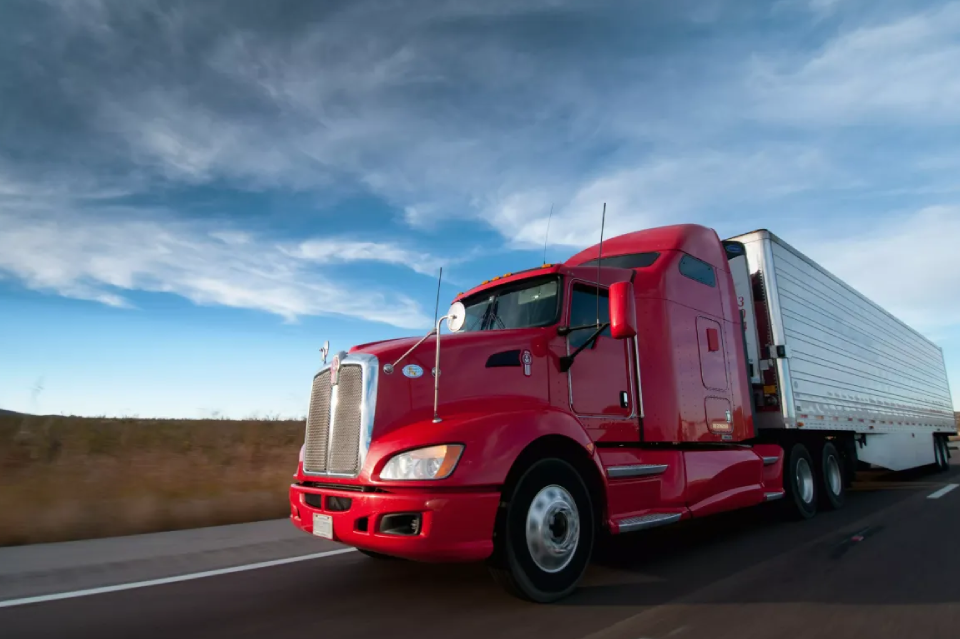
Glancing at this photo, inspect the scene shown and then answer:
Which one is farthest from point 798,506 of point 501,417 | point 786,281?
point 501,417

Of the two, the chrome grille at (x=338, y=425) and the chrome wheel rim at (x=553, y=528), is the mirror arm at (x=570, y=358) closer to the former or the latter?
the chrome wheel rim at (x=553, y=528)

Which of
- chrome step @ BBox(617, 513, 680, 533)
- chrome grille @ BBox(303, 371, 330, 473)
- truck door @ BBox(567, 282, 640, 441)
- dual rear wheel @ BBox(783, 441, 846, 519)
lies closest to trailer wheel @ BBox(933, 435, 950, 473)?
dual rear wheel @ BBox(783, 441, 846, 519)

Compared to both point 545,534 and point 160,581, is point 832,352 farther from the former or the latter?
point 160,581

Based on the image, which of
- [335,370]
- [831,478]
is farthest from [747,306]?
[335,370]

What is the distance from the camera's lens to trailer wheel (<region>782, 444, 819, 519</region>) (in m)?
7.59

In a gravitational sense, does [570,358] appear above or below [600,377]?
above

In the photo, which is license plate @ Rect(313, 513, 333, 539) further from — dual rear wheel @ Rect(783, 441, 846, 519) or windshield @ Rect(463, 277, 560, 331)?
dual rear wheel @ Rect(783, 441, 846, 519)

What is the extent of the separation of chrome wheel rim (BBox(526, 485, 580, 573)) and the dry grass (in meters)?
5.11

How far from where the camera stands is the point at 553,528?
164 inches

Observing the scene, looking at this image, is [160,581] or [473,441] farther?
[160,581]

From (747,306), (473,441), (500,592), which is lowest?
(500,592)

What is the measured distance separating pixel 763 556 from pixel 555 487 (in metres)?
2.50

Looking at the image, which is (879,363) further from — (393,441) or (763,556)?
(393,441)

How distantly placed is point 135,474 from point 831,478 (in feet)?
40.1
